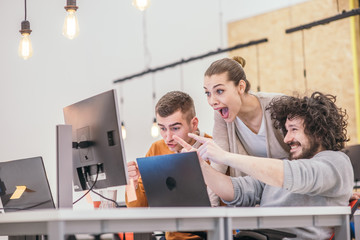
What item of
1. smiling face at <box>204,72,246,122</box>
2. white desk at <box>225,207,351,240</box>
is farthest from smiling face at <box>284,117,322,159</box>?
smiling face at <box>204,72,246,122</box>

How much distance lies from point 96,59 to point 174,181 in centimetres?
550

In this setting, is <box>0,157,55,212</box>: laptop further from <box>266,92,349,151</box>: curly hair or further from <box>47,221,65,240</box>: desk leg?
<box>266,92,349,151</box>: curly hair

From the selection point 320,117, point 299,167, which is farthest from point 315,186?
point 320,117

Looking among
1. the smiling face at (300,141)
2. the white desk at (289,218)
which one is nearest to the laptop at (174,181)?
the white desk at (289,218)

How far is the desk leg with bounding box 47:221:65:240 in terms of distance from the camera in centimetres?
157

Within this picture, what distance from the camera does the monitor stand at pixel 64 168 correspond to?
2160 mm

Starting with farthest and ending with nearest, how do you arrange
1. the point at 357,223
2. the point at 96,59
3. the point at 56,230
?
the point at 96,59 < the point at 357,223 < the point at 56,230

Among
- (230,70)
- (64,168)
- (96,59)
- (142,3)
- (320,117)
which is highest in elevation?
(96,59)

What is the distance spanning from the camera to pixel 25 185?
8.57 feet

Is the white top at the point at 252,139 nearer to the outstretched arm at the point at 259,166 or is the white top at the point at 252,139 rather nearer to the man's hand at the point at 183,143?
the man's hand at the point at 183,143

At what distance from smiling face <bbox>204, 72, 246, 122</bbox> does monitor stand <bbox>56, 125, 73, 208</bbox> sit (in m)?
→ 0.94

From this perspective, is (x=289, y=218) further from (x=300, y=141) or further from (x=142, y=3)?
(x=142, y=3)

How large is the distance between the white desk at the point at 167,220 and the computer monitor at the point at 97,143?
45cm

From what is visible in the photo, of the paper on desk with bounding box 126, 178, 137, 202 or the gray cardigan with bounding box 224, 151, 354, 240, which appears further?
the paper on desk with bounding box 126, 178, 137, 202
